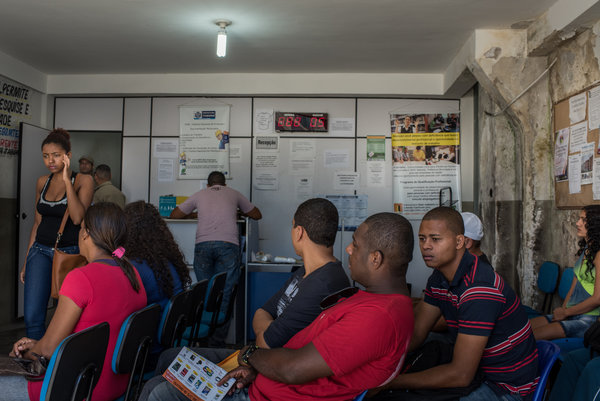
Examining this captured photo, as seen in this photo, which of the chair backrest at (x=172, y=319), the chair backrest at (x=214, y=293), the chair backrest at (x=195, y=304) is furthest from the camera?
the chair backrest at (x=214, y=293)

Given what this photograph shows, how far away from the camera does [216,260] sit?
4.63 meters

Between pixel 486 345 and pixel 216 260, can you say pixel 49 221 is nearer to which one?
pixel 216 260

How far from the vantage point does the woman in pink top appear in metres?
1.75

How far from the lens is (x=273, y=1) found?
13.0 ft

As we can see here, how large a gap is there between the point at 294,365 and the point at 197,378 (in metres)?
0.47

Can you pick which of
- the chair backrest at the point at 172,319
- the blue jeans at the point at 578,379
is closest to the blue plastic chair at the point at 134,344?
the chair backrest at the point at 172,319

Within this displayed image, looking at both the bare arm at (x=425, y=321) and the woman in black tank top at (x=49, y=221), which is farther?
the woman in black tank top at (x=49, y=221)

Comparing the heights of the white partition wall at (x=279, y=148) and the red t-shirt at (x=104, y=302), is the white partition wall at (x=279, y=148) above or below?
above

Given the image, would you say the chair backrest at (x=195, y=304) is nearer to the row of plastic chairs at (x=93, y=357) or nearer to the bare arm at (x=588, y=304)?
the row of plastic chairs at (x=93, y=357)

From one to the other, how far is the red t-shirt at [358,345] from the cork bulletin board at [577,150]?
266cm

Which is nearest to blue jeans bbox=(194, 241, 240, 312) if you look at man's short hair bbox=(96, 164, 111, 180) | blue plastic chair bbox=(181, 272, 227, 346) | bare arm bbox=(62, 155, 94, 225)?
blue plastic chair bbox=(181, 272, 227, 346)

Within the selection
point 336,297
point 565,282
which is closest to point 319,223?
point 336,297

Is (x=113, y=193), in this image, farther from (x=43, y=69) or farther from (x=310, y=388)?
(x=310, y=388)

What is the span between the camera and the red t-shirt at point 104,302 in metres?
1.76
